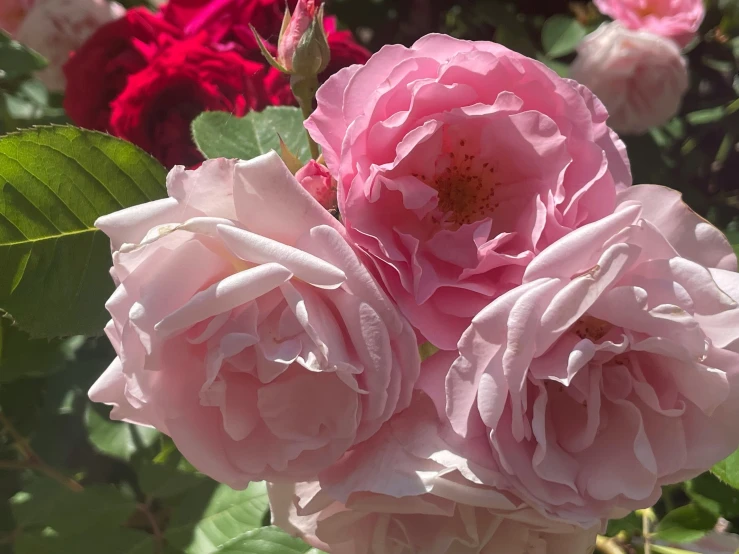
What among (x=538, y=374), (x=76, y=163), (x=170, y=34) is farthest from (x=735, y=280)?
(x=170, y=34)

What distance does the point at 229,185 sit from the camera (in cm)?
34

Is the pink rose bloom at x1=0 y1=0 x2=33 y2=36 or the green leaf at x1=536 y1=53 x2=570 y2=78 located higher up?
the pink rose bloom at x1=0 y1=0 x2=33 y2=36

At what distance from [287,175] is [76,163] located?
263 mm

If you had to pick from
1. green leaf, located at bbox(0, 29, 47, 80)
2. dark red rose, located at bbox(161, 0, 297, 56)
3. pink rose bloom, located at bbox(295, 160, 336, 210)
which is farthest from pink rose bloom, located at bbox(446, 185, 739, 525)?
green leaf, located at bbox(0, 29, 47, 80)

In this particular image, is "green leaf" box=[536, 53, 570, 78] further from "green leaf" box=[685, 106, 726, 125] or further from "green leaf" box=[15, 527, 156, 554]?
"green leaf" box=[15, 527, 156, 554]

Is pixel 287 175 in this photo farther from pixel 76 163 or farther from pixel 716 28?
pixel 716 28

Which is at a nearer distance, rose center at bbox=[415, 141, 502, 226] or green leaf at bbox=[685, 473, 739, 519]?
rose center at bbox=[415, 141, 502, 226]

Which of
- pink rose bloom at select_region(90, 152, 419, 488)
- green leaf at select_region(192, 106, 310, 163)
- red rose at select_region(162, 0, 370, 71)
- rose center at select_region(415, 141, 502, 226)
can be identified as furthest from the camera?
red rose at select_region(162, 0, 370, 71)

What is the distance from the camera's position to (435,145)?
403mm

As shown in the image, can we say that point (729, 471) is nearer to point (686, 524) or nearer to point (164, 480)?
point (686, 524)

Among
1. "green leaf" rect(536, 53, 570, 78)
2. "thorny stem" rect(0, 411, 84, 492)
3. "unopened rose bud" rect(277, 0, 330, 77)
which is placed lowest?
"thorny stem" rect(0, 411, 84, 492)

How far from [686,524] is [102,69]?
86cm

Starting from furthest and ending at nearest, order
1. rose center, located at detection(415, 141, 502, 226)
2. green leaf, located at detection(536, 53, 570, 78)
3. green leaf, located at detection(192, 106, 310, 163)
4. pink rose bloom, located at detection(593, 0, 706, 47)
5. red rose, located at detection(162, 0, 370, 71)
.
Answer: green leaf, located at detection(536, 53, 570, 78), pink rose bloom, located at detection(593, 0, 706, 47), red rose, located at detection(162, 0, 370, 71), green leaf, located at detection(192, 106, 310, 163), rose center, located at detection(415, 141, 502, 226)

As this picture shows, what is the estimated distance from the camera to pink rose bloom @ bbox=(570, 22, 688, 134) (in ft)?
3.27
